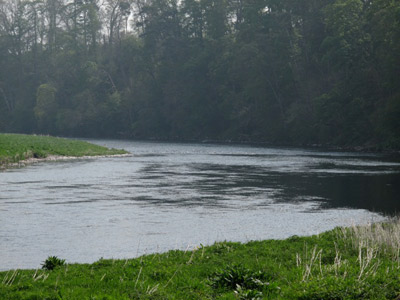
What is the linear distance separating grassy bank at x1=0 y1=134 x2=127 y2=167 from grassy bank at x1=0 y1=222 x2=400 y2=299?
121 ft

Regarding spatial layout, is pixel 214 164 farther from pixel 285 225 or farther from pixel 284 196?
pixel 285 225

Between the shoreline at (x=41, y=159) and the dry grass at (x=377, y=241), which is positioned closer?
the dry grass at (x=377, y=241)

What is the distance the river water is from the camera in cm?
1953

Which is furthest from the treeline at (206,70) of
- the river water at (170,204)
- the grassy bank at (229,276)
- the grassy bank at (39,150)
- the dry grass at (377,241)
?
the grassy bank at (229,276)

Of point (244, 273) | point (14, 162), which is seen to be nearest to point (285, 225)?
point (244, 273)

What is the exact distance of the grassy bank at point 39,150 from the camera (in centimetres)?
5162

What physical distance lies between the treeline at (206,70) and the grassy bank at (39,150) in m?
30.9

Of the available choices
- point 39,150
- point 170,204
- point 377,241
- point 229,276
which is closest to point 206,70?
point 39,150

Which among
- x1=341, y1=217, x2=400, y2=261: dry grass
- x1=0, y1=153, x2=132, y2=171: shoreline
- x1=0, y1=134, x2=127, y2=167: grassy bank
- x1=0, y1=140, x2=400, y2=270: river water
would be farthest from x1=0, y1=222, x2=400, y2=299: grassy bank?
x1=0, y1=134, x2=127, y2=167: grassy bank

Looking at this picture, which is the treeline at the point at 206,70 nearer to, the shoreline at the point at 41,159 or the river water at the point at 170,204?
the river water at the point at 170,204

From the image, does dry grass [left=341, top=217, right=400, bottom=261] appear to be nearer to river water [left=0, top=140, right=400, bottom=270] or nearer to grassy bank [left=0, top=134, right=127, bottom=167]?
river water [left=0, top=140, right=400, bottom=270]

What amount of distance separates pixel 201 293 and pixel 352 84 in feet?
229

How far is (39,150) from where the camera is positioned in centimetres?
5744

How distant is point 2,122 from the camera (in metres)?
145
